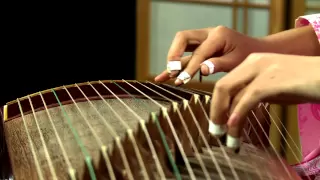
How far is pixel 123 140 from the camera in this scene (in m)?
0.70

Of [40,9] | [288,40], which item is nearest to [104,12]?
[40,9]

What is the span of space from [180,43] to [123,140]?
15.2 inches

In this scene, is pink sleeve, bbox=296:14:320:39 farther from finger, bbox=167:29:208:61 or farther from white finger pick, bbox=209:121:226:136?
white finger pick, bbox=209:121:226:136

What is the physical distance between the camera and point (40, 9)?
9.14ft

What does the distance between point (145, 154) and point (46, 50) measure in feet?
7.39

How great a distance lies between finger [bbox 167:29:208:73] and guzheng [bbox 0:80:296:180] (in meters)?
0.06

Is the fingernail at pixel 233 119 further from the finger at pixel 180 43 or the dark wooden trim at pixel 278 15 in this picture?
the dark wooden trim at pixel 278 15

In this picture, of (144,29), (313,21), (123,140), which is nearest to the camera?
(123,140)

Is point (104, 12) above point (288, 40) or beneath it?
beneath

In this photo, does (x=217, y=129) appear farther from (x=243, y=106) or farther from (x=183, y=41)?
(x=183, y=41)

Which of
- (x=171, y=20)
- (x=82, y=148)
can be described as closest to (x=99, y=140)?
(x=82, y=148)

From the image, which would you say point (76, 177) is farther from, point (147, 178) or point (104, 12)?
point (104, 12)

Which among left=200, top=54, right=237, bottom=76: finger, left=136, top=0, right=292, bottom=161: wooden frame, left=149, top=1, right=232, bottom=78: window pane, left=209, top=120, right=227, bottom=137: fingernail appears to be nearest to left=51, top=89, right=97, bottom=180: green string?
left=209, top=120, right=227, bottom=137: fingernail

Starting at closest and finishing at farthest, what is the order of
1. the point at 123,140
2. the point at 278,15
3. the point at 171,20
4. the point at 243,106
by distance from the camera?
the point at 243,106 < the point at 123,140 < the point at 278,15 < the point at 171,20
